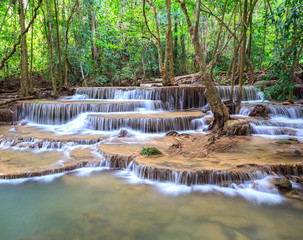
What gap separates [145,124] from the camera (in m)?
7.52

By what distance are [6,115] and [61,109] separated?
232 cm

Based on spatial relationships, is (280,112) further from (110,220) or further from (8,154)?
(8,154)

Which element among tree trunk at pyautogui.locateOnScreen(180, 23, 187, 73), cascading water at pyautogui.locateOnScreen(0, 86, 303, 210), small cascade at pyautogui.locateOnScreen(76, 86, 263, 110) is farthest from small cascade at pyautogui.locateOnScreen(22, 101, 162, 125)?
tree trunk at pyautogui.locateOnScreen(180, 23, 187, 73)

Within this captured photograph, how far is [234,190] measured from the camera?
3742 millimetres

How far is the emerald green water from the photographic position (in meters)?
2.78

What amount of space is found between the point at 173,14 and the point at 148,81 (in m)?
5.69

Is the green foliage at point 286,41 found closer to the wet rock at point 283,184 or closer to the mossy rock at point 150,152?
the wet rock at point 283,184

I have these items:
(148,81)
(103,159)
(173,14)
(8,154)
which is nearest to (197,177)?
(103,159)

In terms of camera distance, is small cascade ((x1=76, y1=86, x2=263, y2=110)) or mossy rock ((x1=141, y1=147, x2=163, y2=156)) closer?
mossy rock ((x1=141, y1=147, x2=163, y2=156))

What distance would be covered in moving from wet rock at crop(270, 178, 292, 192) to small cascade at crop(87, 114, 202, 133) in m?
4.18

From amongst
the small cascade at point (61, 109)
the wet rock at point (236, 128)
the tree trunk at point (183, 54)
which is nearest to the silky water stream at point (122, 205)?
the wet rock at point (236, 128)

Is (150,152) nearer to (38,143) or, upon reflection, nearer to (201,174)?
(201,174)

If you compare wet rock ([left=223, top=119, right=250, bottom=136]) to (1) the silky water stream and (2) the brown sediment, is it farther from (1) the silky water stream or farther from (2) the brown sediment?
(1) the silky water stream

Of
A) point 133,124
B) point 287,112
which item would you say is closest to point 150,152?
point 133,124
